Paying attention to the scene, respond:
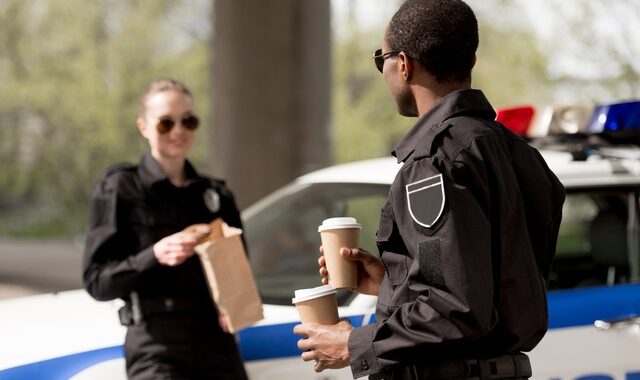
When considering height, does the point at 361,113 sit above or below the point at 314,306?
above

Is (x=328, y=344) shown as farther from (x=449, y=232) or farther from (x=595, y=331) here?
(x=595, y=331)

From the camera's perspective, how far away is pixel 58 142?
23328 millimetres

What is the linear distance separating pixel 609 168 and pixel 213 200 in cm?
168

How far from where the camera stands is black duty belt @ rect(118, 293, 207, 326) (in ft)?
11.4

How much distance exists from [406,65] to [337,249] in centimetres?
52

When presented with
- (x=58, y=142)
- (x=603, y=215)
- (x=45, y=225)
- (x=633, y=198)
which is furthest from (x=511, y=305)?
(x=45, y=225)

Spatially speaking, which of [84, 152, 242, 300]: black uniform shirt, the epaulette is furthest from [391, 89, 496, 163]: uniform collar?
the epaulette

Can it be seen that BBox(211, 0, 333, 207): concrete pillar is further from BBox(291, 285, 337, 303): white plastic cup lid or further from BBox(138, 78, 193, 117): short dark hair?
Result: BBox(291, 285, 337, 303): white plastic cup lid

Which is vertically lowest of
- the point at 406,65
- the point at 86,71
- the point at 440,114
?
the point at 440,114

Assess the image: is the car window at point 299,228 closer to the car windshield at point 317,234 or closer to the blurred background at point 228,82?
the car windshield at point 317,234

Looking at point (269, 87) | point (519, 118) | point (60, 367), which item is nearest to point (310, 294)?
point (60, 367)

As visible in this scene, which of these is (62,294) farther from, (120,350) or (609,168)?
(609,168)

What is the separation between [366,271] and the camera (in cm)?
267

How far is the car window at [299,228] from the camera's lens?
443cm
